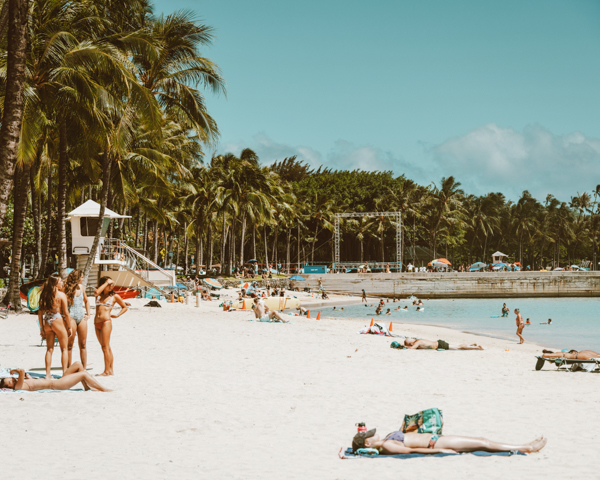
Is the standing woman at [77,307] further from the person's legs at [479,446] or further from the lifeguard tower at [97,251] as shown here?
the lifeguard tower at [97,251]

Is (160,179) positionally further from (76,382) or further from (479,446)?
(479,446)

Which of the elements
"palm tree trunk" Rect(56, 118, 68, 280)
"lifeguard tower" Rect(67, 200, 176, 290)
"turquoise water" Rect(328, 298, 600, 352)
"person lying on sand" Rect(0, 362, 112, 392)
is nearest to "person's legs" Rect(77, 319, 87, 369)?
"person lying on sand" Rect(0, 362, 112, 392)

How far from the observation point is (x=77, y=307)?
8383 millimetres

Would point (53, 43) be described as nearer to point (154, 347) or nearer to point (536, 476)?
point (154, 347)

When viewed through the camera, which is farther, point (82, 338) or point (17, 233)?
point (17, 233)

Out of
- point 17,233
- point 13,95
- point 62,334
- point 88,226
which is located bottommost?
point 62,334

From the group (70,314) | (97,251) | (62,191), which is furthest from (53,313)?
(97,251)

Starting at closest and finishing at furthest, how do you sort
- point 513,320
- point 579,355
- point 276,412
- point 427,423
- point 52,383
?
point 427,423, point 276,412, point 52,383, point 579,355, point 513,320

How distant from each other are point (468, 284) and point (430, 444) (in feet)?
153

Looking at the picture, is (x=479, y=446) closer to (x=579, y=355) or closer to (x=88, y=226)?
(x=579, y=355)

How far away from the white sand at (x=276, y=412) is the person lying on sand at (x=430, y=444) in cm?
12

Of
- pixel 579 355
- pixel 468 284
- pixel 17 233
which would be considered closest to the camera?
pixel 579 355

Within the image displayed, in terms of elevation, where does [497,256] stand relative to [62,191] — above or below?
below

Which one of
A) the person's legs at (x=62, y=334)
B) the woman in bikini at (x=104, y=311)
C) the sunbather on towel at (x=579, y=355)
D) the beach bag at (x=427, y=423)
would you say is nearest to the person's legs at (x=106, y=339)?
the woman in bikini at (x=104, y=311)
